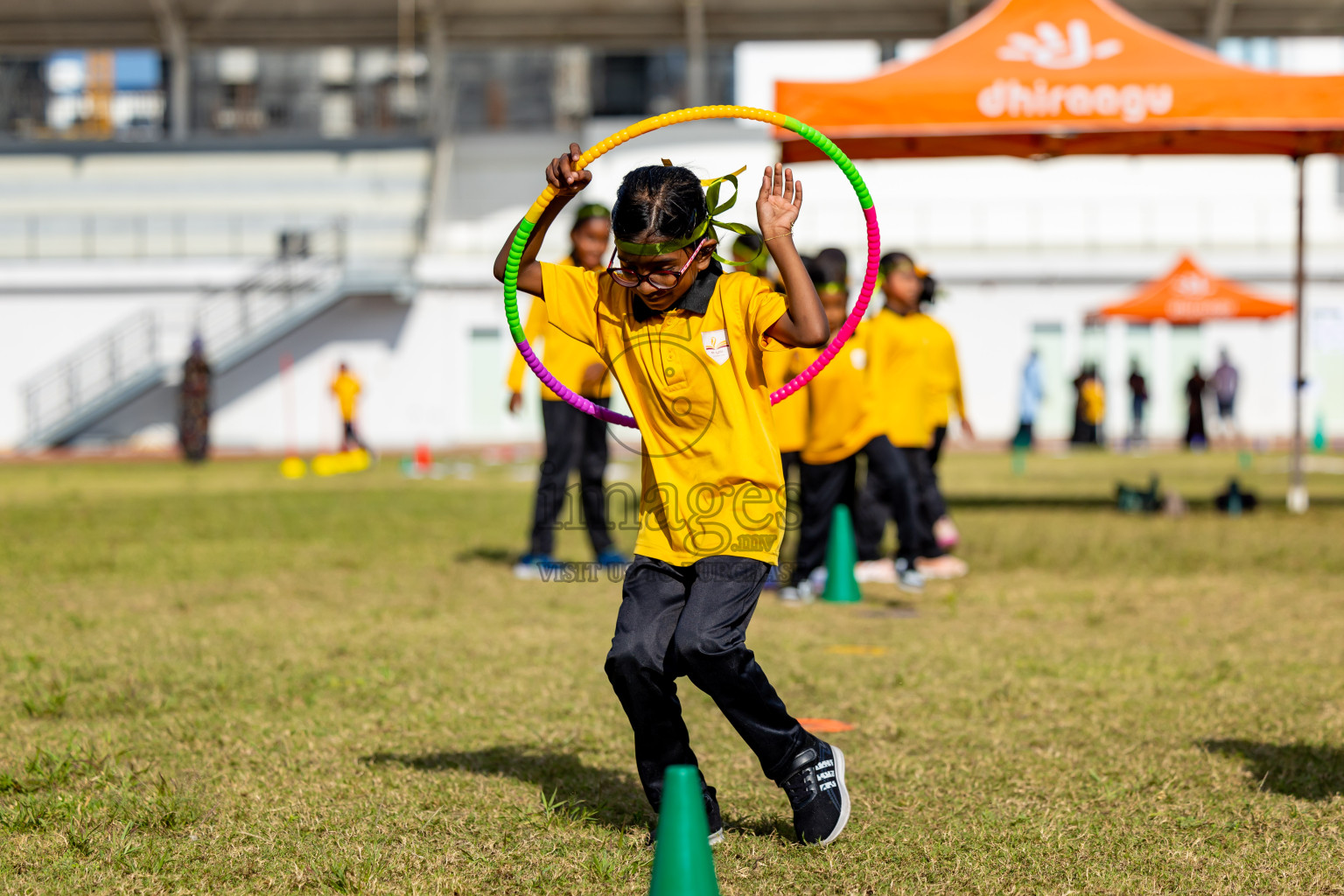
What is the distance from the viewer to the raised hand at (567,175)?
3701 mm

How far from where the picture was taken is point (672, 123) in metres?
4.11

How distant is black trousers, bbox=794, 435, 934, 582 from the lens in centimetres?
834

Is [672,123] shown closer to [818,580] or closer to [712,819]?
[712,819]

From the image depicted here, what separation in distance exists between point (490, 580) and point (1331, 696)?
16.4 feet

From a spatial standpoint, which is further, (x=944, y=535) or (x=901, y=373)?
(x=944, y=535)

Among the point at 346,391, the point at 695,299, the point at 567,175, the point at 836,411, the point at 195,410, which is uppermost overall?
the point at 567,175

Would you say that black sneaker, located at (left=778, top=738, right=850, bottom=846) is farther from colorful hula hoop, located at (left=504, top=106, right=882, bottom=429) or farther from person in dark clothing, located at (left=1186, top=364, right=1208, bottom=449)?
person in dark clothing, located at (left=1186, top=364, right=1208, bottom=449)

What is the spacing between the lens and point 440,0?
34.3 meters

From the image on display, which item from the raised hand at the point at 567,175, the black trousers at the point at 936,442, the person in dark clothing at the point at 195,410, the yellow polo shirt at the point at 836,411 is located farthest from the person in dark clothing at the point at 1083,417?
the raised hand at the point at 567,175

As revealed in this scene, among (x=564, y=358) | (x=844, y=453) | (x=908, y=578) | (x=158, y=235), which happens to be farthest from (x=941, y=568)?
(x=158, y=235)

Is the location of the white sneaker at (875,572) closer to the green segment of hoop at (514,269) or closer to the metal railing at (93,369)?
the green segment of hoop at (514,269)

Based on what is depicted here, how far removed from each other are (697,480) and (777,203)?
70cm

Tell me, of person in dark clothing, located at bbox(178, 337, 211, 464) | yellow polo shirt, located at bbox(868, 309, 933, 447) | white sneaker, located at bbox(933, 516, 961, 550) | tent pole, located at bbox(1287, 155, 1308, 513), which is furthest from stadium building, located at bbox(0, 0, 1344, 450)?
yellow polo shirt, located at bbox(868, 309, 933, 447)

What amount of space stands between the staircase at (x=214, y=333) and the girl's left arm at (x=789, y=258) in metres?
29.9
